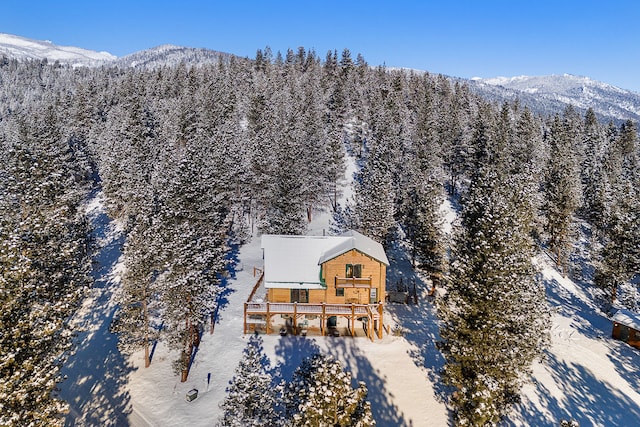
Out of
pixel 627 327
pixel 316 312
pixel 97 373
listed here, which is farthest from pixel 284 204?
pixel 627 327

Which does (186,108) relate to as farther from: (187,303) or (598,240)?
(598,240)

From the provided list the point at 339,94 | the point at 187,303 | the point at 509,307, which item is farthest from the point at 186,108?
the point at 509,307

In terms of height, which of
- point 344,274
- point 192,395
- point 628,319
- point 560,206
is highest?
point 560,206

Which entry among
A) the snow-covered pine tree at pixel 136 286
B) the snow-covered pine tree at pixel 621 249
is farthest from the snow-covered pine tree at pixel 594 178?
the snow-covered pine tree at pixel 136 286

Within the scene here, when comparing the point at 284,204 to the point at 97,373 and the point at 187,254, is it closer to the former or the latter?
the point at 187,254

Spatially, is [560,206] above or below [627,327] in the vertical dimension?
above

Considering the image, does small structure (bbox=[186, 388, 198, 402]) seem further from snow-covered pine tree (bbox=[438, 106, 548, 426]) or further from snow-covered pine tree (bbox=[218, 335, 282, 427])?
snow-covered pine tree (bbox=[438, 106, 548, 426])
